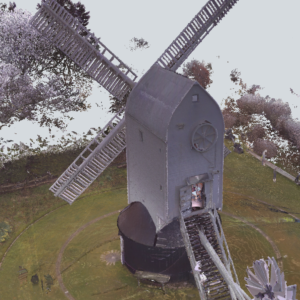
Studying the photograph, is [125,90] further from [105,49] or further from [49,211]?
[49,211]

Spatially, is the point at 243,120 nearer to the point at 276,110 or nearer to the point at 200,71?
the point at 276,110

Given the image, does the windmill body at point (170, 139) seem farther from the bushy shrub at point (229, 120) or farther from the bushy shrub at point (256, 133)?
the bushy shrub at point (229, 120)

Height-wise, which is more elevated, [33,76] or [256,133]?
[256,133]

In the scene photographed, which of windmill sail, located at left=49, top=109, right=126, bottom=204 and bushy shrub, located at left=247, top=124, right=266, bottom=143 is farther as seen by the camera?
bushy shrub, located at left=247, top=124, right=266, bottom=143

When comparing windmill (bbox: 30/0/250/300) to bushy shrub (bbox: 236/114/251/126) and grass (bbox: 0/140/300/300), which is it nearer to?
grass (bbox: 0/140/300/300)

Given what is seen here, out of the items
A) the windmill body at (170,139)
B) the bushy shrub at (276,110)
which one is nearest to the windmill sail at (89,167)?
the windmill body at (170,139)

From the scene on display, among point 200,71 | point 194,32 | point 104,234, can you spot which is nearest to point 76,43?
point 194,32

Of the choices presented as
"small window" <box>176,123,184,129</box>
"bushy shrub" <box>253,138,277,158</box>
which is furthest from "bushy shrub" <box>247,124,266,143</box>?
"small window" <box>176,123,184,129</box>
